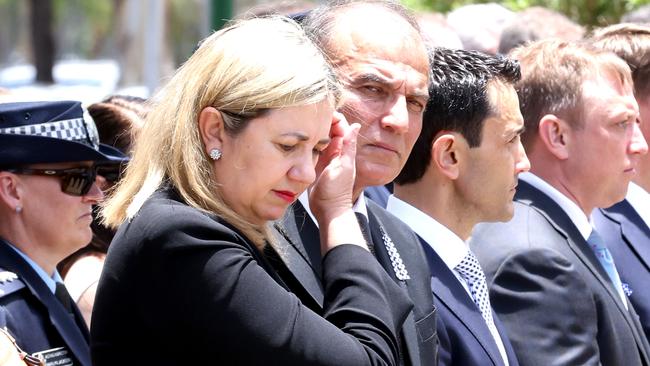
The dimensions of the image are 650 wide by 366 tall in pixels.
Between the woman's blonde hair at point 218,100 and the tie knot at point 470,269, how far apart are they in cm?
126

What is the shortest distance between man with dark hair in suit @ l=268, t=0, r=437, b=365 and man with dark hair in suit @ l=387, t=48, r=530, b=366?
380 mm

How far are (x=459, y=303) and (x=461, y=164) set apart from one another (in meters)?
0.57

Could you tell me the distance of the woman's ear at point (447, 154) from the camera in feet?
13.7

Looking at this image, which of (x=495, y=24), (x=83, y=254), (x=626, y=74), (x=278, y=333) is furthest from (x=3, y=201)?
(x=495, y=24)

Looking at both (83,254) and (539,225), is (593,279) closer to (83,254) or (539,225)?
(539,225)

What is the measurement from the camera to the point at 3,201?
154 inches

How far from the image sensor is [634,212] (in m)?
5.70

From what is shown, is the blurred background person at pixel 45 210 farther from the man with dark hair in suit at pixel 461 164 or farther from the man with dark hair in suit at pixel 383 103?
the man with dark hair in suit at pixel 461 164

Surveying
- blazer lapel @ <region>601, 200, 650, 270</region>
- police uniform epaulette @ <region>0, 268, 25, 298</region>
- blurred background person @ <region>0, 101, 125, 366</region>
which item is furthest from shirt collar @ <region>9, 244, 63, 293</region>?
blazer lapel @ <region>601, 200, 650, 270</region>

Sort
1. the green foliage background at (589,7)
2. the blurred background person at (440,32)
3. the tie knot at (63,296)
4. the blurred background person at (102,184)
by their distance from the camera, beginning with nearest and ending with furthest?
the tie knot at (63,296)
the blurred background person at (102,184)
the blurred background person at (440,32)
the green foliage background at (589,7)

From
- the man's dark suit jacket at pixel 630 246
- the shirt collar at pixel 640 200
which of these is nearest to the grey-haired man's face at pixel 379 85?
the man's dark suit jacket at pixel 630 246

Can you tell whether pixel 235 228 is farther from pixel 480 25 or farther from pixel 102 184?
pixel 480 25

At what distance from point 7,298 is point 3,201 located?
38cm

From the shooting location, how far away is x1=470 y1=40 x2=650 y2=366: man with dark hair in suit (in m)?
4.20
